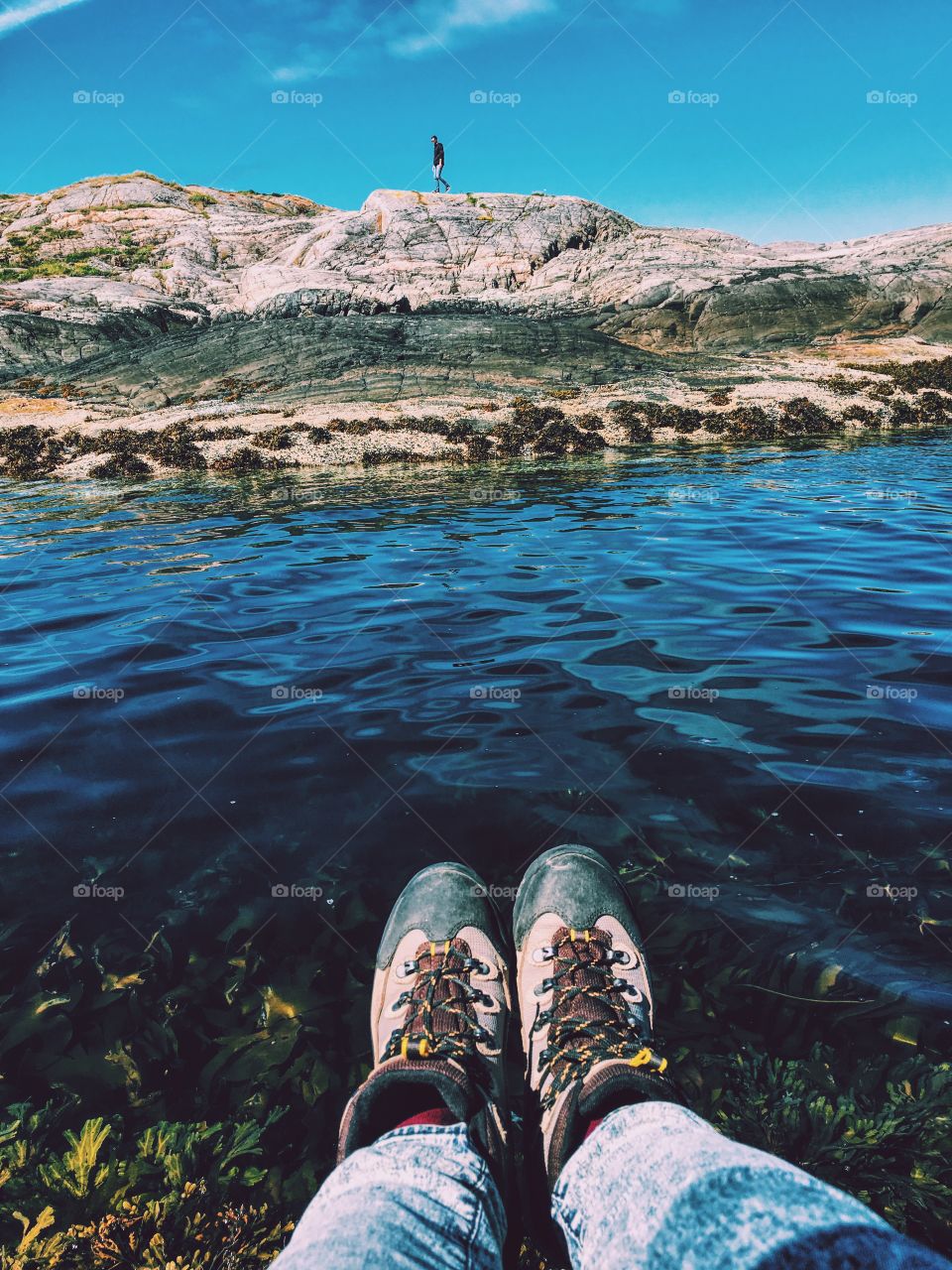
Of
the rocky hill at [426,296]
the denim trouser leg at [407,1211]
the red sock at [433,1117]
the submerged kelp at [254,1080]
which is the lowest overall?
the red sock at [433,1117]

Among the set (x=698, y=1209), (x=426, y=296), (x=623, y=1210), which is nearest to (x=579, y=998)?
(x=623, y=1210)

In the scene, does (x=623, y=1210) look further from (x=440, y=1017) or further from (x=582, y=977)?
(x=582, y=977)

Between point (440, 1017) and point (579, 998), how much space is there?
0.55 meters

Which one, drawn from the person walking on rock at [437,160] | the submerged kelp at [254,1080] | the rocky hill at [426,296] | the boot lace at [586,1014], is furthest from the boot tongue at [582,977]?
the person walking on rock at [437,160]

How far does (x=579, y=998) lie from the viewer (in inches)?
98.9

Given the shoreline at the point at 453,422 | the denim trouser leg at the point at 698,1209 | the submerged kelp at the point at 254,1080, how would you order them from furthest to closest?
the shoreline at the point at 453,422 → the submerged kelp at the point at 254,1080 → the denim trouser leg at the point at 698,1209

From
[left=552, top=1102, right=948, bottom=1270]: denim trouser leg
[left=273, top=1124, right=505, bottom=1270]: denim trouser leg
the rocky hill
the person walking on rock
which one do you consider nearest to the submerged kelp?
[left=273, top=1124, right=505, bottom=1270]: denim trouser leg

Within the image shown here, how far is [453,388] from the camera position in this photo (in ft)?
71.1

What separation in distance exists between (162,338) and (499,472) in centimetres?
2074

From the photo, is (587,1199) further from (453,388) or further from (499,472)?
(453,388)

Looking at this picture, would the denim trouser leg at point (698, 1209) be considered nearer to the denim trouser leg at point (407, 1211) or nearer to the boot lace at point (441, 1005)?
the denim trouser leg at point (407, 1211)

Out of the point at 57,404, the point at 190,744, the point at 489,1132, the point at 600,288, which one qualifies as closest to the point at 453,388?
the point at 57,404

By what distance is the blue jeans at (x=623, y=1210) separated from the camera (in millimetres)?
1308

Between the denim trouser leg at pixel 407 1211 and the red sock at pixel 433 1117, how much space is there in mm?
155
